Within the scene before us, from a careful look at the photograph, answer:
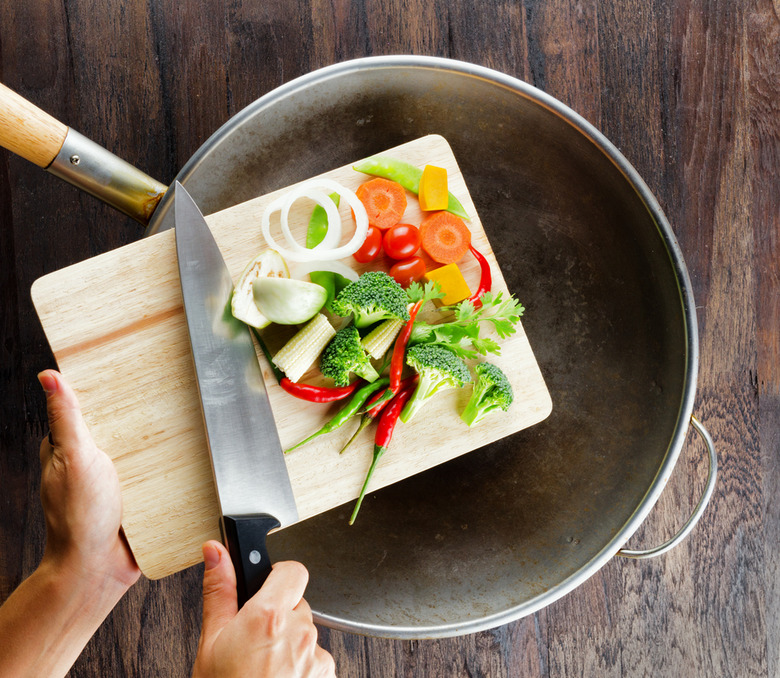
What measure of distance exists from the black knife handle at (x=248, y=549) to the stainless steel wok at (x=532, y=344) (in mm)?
360

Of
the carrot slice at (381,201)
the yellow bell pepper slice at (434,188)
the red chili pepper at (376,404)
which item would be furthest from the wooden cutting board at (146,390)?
the yellow bell pepper slice at (434,188)

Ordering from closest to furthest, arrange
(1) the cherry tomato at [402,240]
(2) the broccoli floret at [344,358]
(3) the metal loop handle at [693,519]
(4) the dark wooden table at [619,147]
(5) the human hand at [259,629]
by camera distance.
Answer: (5) the human hand at [259,629] < (2) the broccoli floret at [344,358] < (1) the cherry tomato at [402,240] < (3) the metal loop handle at [693,519] < (4) the dark wooden table at [619,147]

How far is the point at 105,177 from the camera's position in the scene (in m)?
1.42

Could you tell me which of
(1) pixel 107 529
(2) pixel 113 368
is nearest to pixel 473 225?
(2) pixel 113 368

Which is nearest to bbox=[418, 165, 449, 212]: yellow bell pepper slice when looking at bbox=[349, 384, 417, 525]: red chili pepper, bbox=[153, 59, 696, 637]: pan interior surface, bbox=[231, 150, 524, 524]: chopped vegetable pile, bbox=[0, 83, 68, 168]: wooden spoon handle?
bbox=[231, 150, 524, 524]: chopped vegetable pile

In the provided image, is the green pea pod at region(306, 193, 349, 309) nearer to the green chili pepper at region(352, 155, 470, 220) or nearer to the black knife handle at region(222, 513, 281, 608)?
the green chili pepper at region(352, 155, 470, 220)

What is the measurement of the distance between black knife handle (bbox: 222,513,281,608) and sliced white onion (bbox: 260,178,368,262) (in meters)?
0.67

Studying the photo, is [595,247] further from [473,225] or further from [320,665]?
[320,665]

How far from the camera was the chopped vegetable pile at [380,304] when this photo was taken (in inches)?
53.8

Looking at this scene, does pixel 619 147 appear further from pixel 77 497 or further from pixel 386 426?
pixel 77 497

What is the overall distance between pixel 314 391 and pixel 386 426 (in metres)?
0.21

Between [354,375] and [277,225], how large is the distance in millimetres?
457

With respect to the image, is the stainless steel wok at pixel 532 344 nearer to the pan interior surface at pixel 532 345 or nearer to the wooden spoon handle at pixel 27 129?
the pan interior surface at pixel 532 345

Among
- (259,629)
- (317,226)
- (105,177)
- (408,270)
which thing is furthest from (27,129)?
(259,629)
